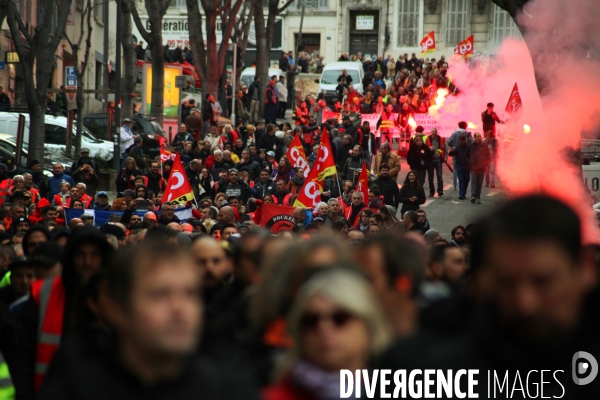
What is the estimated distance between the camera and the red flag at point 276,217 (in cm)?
1447

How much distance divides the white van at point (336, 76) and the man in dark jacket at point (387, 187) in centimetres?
2239

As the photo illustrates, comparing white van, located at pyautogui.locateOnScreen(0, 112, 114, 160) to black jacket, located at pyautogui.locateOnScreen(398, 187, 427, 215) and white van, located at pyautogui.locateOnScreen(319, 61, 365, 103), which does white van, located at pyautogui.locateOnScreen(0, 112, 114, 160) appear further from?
white van, located at pyautogui.locateOnScreen(319, 61, 365, 103)

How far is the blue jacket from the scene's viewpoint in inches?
695

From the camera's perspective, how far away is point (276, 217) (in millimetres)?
14977

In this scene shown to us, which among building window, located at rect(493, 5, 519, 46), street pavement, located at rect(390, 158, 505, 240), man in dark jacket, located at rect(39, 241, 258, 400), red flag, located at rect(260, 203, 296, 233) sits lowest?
street pavement, located at rect(390, 158, 505, 240)

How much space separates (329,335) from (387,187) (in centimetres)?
1522

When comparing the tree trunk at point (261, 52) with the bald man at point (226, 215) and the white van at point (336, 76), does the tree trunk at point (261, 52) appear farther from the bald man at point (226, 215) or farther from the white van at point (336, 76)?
the bald man at point (226, 215)

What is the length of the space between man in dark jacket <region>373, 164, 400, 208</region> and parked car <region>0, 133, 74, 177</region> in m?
5.77

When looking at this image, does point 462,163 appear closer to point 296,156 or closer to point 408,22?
point 296,156

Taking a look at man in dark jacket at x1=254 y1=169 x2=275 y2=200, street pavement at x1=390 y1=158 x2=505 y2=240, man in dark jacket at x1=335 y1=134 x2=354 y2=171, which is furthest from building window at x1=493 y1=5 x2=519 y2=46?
man in dark jacket at x1=254 y1=169 x2=275 y2=200

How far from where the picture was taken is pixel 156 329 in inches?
104

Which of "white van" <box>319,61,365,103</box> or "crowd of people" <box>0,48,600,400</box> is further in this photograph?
"white van" <box>319,61,365,103</box>

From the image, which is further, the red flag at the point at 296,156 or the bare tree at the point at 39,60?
the red flag at the point at 296,156

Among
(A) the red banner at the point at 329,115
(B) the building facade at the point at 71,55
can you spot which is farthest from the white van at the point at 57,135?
(A) the red banner at the point at 329,115
